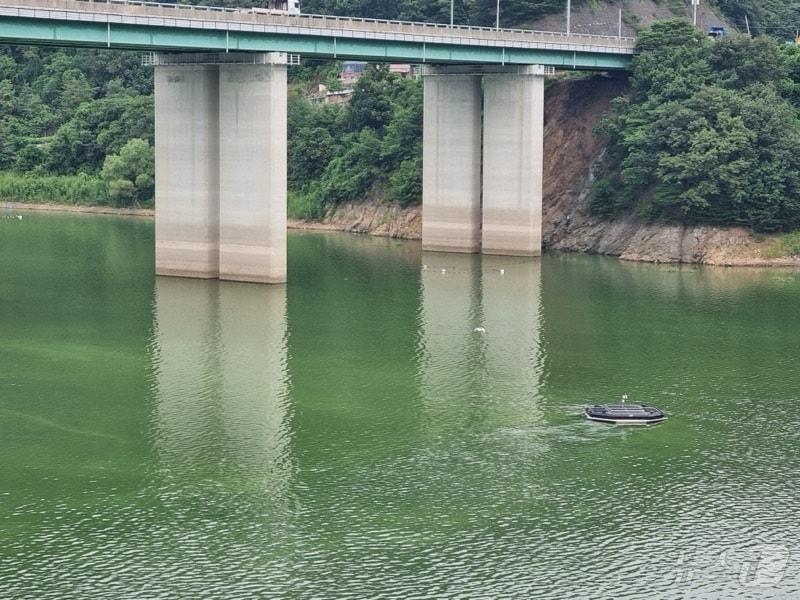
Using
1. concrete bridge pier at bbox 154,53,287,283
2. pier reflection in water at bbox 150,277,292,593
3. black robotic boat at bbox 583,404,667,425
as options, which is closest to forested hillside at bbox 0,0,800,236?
concrete bridge pier at bbox 154,53,287,283

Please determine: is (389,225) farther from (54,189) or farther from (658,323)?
(658,323)

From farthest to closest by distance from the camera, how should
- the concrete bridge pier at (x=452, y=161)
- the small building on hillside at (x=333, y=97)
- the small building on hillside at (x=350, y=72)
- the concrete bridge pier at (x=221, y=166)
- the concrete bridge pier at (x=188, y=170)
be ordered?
1. the small building on hillside at (x=350, y=72)
2. the small building on hillside at (x=333, y=97)
3. the concrete bridge pier at (x=452, y=161)
4. the concrete bridge pier at (x=188, y=170)
5. the concrete bridge pier at (x=221, y=166)

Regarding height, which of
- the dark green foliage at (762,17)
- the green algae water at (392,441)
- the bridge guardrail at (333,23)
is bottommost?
the green algae water at (392,441)

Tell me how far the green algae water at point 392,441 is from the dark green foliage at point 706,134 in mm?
15651

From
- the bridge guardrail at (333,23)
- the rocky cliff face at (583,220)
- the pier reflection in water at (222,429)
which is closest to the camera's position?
the pier reflection in water at (222,429)

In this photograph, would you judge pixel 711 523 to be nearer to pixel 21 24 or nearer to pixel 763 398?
pixel 763 398

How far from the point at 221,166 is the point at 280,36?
9617 millimetres

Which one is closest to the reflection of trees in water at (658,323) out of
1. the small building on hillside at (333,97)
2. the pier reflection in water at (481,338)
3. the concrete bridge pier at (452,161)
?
the pier reflection in water at (481,338)

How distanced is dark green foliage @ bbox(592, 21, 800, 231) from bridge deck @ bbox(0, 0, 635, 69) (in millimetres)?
5171

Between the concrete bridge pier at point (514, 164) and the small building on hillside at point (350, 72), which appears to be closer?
the concrete bridge pier at point (514, 164)

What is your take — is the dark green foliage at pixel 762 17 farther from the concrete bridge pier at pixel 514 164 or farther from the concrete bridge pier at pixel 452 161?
the concrete bridge pier at pixel 452 161

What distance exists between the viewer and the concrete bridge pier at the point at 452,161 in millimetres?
122062

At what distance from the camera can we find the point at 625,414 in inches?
2527

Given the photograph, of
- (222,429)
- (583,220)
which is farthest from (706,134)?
(222,429)
